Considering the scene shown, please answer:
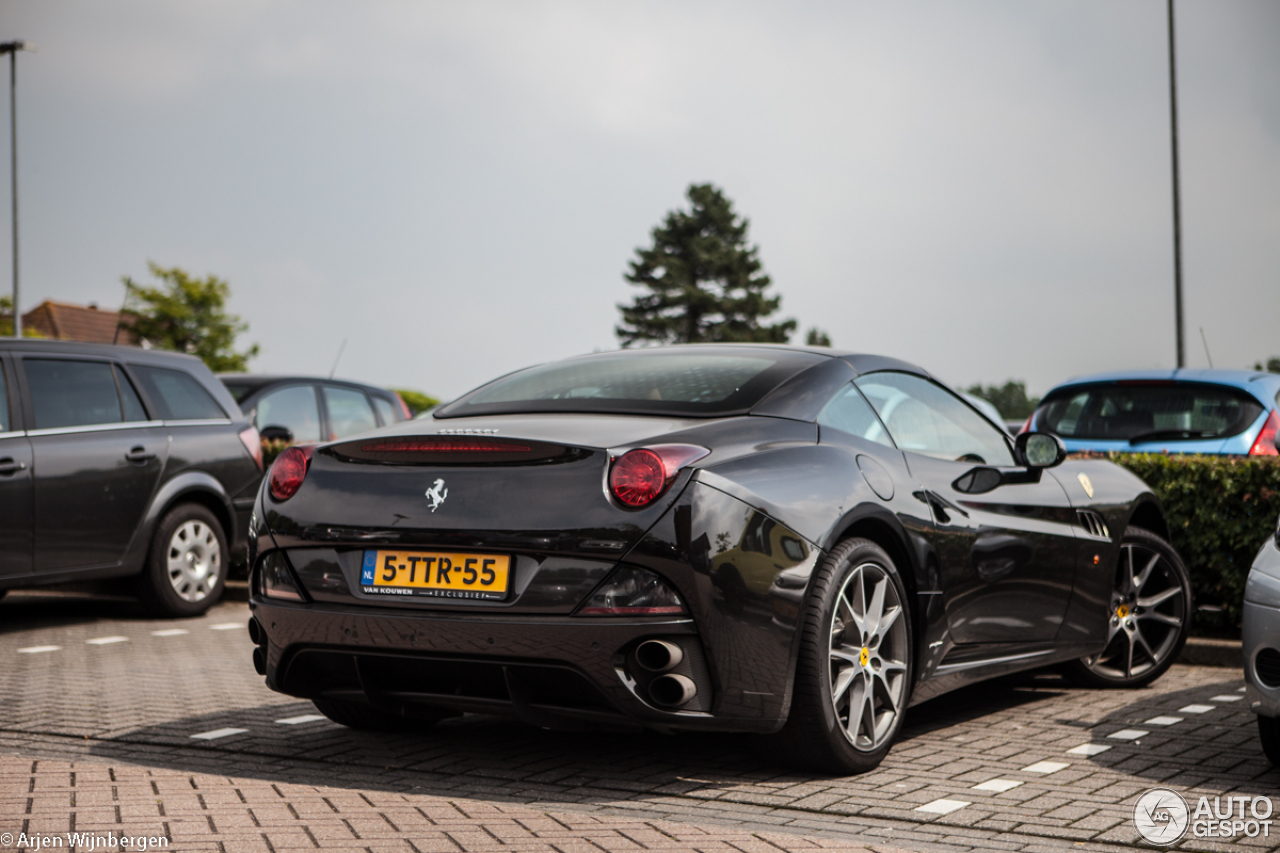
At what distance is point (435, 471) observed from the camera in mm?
4332

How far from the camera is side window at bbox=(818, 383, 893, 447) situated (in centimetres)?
482

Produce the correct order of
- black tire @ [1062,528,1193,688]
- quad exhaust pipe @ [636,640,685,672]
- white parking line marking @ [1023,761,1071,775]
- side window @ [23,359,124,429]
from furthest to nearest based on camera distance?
side window @ [23,359,124,429] → black tire @ [1062,528,1193,688] → white parking line marking @ [1023,761,1071,775] → quad exhaust pipe @ [636,640,685,672]

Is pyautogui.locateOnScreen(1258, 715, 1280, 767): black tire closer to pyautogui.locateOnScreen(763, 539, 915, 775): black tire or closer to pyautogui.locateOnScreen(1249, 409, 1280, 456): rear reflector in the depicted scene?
pyautogui.locateOnScreen(763, 539, 915, 775): black tire

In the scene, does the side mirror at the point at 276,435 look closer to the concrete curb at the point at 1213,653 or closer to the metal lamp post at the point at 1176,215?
the concrete curb at the point at 1213,653

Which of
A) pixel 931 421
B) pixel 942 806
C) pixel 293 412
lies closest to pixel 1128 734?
pixel 931 421

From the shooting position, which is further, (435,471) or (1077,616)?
(1077,616)

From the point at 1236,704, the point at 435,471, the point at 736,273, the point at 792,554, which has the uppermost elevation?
the point at 736,273

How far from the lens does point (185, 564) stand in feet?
30.3

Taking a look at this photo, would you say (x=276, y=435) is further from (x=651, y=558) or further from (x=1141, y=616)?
(x=651, y=558)

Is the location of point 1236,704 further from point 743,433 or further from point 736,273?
point 736,273

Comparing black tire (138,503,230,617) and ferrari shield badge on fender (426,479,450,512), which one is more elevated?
ferrari shield badge on fender (426,479,450,512)

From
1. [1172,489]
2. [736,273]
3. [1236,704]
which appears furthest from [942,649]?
[736,273]

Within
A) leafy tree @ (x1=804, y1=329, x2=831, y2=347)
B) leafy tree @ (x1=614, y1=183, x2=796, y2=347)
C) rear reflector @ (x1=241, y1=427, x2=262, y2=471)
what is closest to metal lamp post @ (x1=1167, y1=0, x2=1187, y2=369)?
rear reflector @ (x1=241, y1=427, x2=262, y2=471)

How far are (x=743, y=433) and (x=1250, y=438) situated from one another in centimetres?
539
